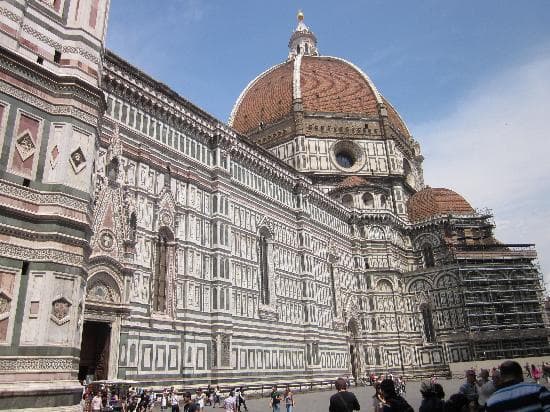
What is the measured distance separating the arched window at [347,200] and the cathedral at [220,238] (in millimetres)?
169

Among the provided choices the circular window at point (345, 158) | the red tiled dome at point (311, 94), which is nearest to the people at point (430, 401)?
the circular window at point (345, 158)

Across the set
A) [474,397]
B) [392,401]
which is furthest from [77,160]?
[474,397]

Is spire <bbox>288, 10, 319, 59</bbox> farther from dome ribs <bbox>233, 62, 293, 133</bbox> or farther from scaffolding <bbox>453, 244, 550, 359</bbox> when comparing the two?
scaffolding <bbox>453, 244, 550, 359</bbox>

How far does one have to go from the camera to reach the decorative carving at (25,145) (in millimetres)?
10242

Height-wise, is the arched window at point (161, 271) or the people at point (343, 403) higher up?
the arched window at point (161, 271)

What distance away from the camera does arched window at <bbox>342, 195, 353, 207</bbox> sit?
50.8 m

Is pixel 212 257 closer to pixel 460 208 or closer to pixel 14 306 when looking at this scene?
pixel 14 306

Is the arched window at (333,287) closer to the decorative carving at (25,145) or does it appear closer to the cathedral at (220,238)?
the cathedral at (220,238)

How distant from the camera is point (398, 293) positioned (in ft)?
159

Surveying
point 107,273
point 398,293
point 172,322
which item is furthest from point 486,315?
point 107,273

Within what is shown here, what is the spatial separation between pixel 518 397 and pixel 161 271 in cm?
2264

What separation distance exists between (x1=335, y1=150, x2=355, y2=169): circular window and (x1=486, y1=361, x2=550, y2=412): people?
5414 centimetres

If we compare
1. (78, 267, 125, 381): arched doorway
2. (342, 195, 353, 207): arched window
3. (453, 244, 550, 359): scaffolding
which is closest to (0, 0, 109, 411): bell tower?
(78, 267, 125, 381): arched doorway

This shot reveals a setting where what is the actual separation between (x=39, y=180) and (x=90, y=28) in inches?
187
